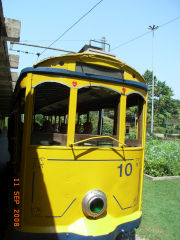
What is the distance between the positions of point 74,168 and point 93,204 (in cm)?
65

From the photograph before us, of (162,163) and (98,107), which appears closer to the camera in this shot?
(98,107)

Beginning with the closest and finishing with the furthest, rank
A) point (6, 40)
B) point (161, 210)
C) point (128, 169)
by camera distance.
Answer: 1. point (128, 169)
2. point (161, 210)
3. point (6, 40)

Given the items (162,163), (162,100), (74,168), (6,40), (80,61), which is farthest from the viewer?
(162,100)

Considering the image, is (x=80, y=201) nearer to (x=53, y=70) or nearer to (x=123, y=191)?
(x=123, y=191)

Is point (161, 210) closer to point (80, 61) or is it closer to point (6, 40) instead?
point (80, 61)

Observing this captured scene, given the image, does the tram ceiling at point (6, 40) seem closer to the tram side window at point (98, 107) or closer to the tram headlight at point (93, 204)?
the tram side window at point (98, 107)

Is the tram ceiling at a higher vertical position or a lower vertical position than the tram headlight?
higher

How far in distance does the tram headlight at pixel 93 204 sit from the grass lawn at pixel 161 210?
1.74 metres

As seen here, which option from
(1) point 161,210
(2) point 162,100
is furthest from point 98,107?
(2) point 162,100

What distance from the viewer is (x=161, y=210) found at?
19.3 ft

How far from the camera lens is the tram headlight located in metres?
3.34

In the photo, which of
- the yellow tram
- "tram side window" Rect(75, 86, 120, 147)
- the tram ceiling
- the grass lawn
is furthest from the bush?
the tram ceiling

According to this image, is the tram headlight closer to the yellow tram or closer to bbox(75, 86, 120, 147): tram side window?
the yellow tram

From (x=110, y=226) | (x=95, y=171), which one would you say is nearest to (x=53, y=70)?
(x=95, y=171)
